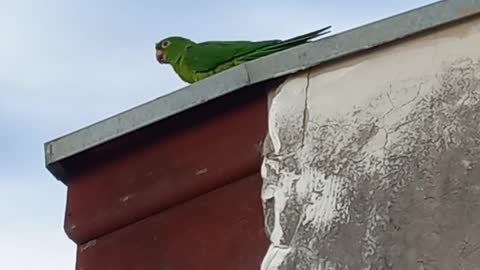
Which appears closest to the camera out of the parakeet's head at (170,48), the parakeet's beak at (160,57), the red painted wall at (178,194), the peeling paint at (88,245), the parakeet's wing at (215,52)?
the red painted wall at (178,194)

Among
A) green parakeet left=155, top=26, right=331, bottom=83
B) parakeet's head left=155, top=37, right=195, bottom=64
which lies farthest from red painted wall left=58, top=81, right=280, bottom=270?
parakeet's head left=155, top=37, right=195, bottom=64

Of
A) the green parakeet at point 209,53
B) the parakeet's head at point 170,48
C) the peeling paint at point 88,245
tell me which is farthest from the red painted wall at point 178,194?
the parakeet's head at point 170,48

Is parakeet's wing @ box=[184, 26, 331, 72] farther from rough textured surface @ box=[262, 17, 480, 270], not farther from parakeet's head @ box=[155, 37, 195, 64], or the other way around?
rough textured surface @ box=[262, 17, 480, 270]

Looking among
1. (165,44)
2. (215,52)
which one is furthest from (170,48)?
(215,52)

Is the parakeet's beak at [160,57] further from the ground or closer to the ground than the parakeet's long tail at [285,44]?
closer to the ground

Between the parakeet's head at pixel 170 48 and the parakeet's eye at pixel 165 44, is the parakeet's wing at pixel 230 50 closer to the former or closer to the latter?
the parakeet's head at pixel 170 48

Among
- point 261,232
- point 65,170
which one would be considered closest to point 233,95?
point 261,232

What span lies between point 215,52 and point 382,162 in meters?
1.85

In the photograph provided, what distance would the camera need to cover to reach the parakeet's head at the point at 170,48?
511cm

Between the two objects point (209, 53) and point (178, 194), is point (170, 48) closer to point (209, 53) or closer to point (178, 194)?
point (209, 53)

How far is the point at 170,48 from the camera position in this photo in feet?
17.2

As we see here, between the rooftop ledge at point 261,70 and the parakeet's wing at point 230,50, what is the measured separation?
18.1 inches

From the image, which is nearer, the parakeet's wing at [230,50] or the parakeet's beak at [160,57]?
the parakeet's wing at [230,50]

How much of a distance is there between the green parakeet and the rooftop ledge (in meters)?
0.46
